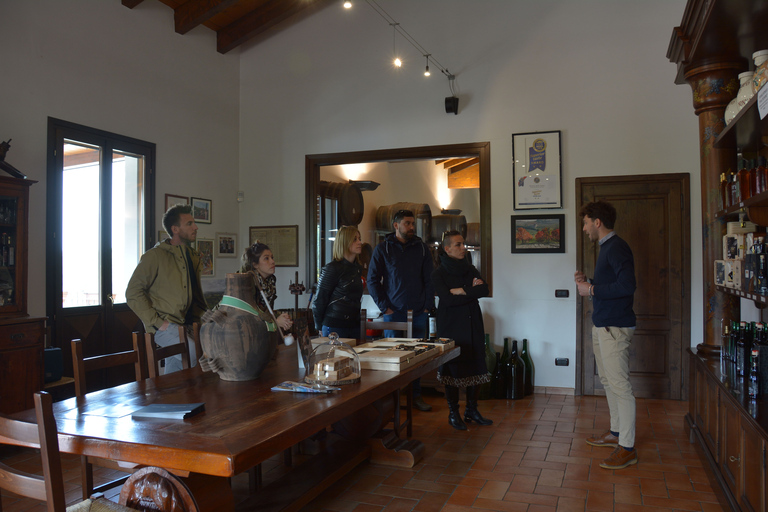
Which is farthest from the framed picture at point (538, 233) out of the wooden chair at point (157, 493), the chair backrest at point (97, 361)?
the wooden chair at point (157, 493)

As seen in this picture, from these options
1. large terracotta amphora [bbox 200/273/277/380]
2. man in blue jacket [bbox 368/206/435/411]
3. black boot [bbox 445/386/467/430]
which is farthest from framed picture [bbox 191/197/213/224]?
large terracotta amphora [bbox 200/273/277/380]

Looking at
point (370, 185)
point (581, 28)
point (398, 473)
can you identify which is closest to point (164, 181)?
point (370, 185)

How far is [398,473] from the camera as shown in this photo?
354cm

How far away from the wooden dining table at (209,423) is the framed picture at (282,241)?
421cm

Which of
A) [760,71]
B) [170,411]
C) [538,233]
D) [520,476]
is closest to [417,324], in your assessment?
[538,233]

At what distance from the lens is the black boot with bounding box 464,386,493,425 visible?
14.9ft

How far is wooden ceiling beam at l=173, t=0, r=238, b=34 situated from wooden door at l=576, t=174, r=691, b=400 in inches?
167

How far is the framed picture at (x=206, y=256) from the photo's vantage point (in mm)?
6473

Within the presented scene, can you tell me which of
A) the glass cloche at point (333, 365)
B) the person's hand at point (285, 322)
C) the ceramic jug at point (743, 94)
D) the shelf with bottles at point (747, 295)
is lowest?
the glass cloche at point (333, 365)

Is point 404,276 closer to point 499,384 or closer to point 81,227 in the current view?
point 499,384

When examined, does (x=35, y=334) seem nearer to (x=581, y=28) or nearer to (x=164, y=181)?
(x=164, y=181)

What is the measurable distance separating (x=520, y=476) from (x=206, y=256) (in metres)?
4.42

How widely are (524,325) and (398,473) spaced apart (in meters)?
2.82

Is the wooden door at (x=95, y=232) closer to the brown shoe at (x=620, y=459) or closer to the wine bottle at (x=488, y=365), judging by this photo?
the wine bottle at (x=488, y=365)
